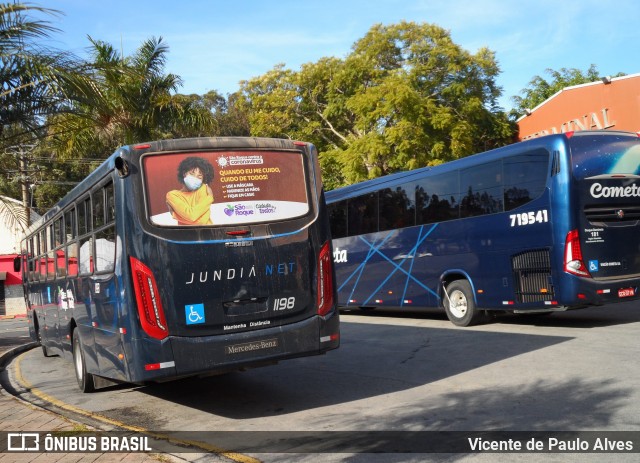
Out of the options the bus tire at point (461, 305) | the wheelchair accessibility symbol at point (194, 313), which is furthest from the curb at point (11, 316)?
the wheelchair accessibility symbol at point (194, 313)

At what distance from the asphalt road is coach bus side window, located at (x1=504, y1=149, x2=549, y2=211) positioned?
252 centimetres

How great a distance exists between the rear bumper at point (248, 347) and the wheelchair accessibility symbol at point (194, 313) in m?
0.18

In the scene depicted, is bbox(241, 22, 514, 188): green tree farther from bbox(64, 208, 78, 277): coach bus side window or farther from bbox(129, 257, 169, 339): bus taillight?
bbox(129, 257, 169, 339): bus taillight

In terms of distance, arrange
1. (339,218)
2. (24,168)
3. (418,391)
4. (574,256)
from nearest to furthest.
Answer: (418,391), (574,256), (339,218), (24,168)

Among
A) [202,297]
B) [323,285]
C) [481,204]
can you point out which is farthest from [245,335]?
[481,204]

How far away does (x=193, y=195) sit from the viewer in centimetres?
733

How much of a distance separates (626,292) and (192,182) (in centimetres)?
861

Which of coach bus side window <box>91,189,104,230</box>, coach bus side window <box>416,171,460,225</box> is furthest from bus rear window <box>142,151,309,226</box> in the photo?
coach bus side window <box>416,171,460,225</box>

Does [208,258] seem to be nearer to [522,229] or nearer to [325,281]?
[325,281]

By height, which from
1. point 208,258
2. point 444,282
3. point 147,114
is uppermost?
point 147,114

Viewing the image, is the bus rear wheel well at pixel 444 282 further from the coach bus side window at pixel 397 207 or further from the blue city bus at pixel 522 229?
the coach bus side window at pixel 397 207

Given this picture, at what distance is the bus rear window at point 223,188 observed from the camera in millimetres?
7250

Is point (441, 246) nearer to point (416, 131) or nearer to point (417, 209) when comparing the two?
point (417, 209)

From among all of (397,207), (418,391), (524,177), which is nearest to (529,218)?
(524,177)
